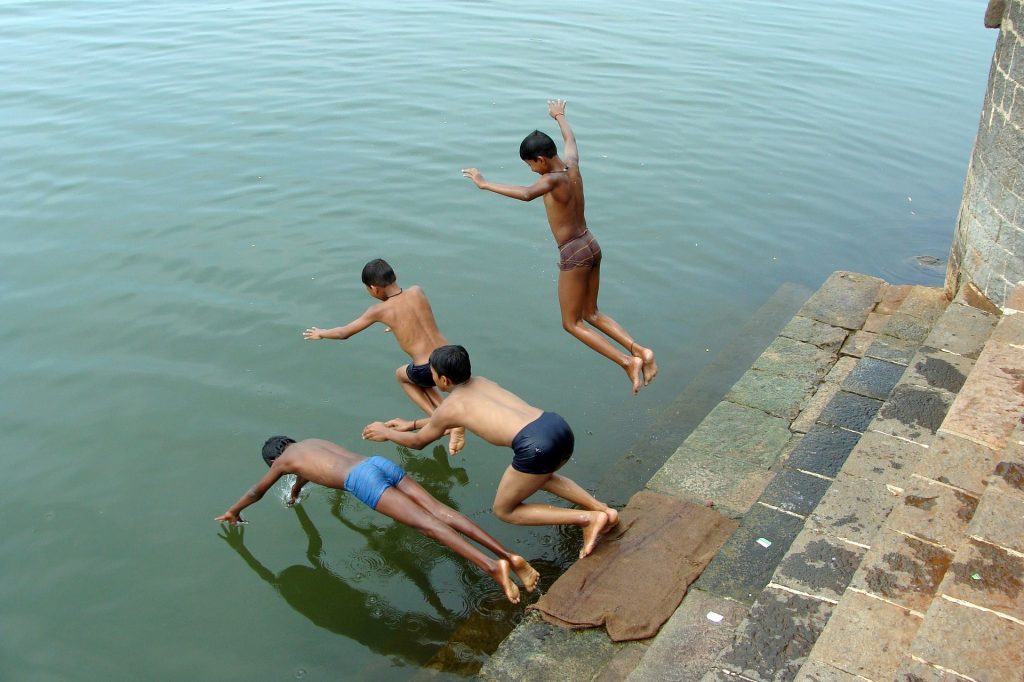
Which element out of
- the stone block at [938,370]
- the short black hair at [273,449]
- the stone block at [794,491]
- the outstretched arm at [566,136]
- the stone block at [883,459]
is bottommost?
the stone block at [794,491]

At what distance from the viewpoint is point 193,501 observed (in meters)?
6.63

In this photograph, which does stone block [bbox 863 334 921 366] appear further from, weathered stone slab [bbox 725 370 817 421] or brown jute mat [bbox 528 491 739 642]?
brown jute mat [bbox 528 491 739 642]

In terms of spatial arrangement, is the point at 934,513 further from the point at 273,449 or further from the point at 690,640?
the point at 273,449

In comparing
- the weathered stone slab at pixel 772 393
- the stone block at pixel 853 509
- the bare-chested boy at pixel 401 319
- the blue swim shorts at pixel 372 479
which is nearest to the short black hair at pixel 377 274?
the bare-chested boy at pixel 401 319

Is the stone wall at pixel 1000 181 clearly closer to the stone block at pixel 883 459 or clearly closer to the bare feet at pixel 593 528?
the stone block at pixel 883 459

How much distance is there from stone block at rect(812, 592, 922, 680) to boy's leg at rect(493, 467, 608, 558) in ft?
5.27

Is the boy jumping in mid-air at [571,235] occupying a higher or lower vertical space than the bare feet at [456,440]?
higher

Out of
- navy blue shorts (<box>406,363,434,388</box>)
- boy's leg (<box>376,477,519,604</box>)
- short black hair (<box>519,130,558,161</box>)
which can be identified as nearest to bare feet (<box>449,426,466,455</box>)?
navy blue shorts (<box>406,363,434,388</box>)

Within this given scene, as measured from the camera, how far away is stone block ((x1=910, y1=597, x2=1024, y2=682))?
12.1 ft

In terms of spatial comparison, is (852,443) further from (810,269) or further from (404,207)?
(404,207)

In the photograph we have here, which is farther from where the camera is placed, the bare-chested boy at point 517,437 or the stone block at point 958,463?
the bare-chested boy at point 517,437

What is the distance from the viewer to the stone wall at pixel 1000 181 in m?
7.11

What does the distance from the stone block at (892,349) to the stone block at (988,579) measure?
3.17m

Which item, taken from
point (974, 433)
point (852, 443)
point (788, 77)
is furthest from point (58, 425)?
point (788, 77)
